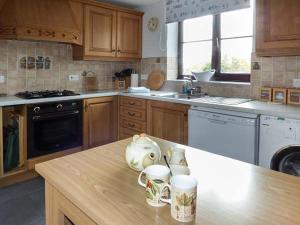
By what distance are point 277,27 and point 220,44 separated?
1065mm

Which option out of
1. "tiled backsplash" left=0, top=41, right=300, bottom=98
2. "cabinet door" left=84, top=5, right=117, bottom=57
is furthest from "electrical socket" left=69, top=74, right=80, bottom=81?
"cabinet door" left=84, top=5, right=117, bottom=57

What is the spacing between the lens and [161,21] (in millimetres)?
3883

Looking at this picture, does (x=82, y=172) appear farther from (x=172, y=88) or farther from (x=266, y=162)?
(x=172, y=88)

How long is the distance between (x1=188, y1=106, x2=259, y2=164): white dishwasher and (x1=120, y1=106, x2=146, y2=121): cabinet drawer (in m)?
0.81

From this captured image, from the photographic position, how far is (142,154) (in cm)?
106

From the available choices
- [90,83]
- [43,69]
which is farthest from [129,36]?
[43,69]

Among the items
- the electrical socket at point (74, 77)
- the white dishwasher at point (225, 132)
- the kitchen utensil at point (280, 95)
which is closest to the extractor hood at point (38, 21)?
the electrical socket at point (74, 77)

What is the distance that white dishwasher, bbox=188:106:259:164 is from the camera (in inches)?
92.4

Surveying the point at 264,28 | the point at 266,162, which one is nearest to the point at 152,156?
the point at 266,162

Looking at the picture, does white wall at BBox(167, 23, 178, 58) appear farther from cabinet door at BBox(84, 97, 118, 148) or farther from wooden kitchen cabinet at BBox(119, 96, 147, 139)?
cabinet door at BBox(84, 97, 118, 148)

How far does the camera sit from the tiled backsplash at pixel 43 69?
3139 mm

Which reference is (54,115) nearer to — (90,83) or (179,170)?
(90,83)

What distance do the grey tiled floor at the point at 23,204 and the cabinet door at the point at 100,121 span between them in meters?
0.83

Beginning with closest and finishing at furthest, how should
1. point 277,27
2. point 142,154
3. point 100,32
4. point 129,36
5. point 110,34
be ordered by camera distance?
point 142,154 < point 277,27 < point 100,32 < point 110,34 < point 129,36
